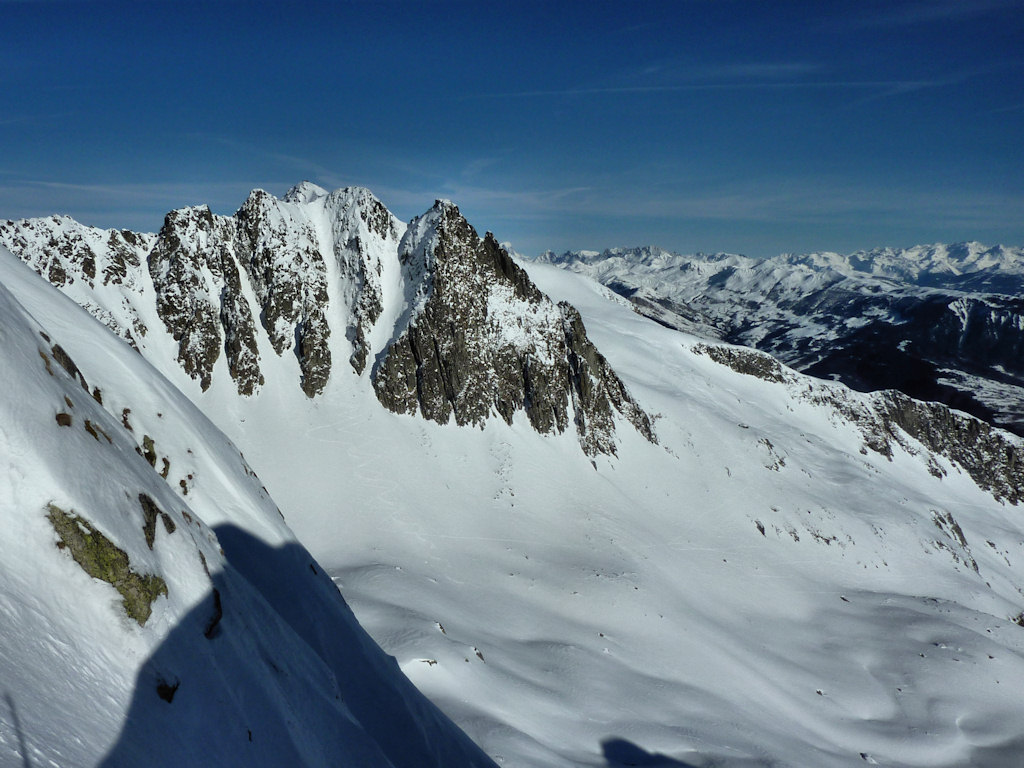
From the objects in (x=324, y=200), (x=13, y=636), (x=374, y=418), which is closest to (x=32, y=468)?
(x=13, y=636)

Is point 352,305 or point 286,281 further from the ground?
point 286,281

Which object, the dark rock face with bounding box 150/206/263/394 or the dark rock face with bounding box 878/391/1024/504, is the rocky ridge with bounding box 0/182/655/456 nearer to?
the dark rock face with bounding box 150/206/263/394

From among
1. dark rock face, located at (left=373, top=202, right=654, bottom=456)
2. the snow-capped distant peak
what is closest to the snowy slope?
dark rock face, located at (left=373, top=202, right=654, bottom=456)

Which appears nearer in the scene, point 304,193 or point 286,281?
point 286,281

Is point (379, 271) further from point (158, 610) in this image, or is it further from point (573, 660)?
point (158, 610)

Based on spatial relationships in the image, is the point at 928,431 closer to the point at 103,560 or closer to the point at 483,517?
the point at 483,517

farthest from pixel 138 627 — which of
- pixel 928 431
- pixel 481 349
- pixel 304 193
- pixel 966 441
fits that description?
pixel 966 441
